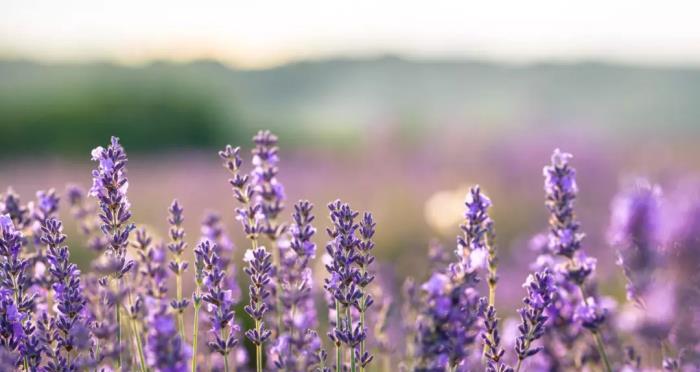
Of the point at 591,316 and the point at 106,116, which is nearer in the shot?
the point at 591,316

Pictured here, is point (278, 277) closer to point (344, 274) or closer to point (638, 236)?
point (344, 274)

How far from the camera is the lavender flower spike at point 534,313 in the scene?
2041 millimetres

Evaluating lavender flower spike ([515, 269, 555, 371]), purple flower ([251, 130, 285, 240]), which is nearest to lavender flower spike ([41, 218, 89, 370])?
purple flower ([251, 130, 285, 240])

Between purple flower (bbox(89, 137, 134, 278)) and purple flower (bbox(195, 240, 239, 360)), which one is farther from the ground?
purple flower (bbox(89, 137, 134, 278))

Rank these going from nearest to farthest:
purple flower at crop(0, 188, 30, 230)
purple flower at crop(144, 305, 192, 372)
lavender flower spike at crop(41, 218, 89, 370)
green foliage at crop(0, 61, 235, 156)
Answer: purple flower at crop(144, 305, 192, 372), lavender flower spike at crop(41, 218, 89, 370), purple flower at crop(0, 188, 30, 230), green foliage at crop(0, 61, 235, 156)

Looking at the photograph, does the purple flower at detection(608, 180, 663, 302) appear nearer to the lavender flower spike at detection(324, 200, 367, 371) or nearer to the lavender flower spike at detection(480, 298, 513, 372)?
the lavender flower spike at detection(480, 298, 513, 372)

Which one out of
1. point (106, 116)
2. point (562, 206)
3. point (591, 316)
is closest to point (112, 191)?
point (562, 206)

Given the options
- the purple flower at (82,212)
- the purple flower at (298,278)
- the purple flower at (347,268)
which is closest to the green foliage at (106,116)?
the purple flower at (82,212)

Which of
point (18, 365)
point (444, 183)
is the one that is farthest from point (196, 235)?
point (18, 365)

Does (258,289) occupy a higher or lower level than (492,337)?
higher

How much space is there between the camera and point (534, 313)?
6.73ft

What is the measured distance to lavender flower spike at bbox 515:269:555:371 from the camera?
2041mm

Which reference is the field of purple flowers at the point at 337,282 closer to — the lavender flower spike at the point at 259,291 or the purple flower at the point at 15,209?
the lavender flower spike at the point at 259,291

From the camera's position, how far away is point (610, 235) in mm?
2465
